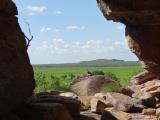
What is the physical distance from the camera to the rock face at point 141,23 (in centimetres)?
1446

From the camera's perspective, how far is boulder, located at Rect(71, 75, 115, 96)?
31.8 metres

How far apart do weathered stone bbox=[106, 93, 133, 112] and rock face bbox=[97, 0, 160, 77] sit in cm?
649

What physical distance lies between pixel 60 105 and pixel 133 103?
5992 mm

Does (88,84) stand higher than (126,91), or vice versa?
(88,84)

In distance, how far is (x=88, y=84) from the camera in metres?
32.3

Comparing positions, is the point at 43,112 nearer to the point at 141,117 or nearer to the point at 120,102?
the point at 141,117

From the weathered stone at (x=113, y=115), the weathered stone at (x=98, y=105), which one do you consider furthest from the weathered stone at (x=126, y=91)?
the weathered stone at (x=113, y=115)

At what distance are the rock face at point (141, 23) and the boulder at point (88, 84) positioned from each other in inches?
601

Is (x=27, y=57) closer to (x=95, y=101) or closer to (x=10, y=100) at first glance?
(x=10, y=100)

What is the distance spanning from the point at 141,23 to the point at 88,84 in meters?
17.3

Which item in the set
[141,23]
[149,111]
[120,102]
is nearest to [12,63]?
[141,23]

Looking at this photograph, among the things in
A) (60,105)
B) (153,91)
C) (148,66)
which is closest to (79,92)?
(153,91)

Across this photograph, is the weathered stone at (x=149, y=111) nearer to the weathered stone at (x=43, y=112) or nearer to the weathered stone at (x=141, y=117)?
the weathered stone at (x=141, y=117)

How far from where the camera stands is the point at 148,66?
16406 millimetres
